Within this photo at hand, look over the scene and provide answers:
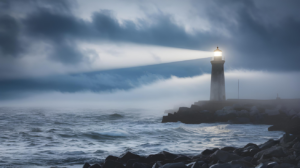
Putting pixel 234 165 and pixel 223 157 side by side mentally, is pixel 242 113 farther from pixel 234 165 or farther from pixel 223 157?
pixel 234 165

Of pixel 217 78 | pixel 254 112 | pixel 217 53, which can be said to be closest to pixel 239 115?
pixel 254 112

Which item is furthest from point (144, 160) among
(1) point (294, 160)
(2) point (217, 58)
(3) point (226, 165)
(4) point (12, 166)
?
(2) point (217, 58)

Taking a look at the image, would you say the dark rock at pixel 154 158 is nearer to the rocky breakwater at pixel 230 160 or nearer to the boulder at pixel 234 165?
the rocky breakwater at pixel 230 160

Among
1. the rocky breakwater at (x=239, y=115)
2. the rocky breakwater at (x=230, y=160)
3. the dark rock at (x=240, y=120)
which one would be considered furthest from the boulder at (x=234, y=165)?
the dark rock at (x=240, y=120)

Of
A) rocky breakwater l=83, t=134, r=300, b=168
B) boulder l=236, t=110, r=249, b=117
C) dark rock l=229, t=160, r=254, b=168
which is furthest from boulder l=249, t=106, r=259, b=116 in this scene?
dark rock l=229, t=160, r=254, b=168

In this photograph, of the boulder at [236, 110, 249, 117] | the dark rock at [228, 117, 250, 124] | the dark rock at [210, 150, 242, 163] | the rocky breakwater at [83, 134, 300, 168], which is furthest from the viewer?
the boulder at [236, 110, 249, 117]

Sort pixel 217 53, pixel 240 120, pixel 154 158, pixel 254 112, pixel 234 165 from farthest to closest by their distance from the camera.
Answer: pixel 217 53 → pixel 254 112 → pixel 240 120 → pixel 154 158 → pixel 234 165

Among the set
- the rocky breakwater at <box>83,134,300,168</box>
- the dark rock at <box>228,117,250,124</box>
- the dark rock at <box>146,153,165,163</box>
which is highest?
the dark rock at <box>228,117,250,124</box>

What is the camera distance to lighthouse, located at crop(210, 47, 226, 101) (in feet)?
64.3

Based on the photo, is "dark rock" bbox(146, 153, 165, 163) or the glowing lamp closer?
"dark rock" bbox(146, 153, 165, 163)

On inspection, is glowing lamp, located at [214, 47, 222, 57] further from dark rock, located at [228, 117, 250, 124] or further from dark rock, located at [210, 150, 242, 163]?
dark rock, located at [210, 150, 242, 163]

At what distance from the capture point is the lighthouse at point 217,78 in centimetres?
1961

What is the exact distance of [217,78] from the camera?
19.8 m

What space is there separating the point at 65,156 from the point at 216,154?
4.74 meters
